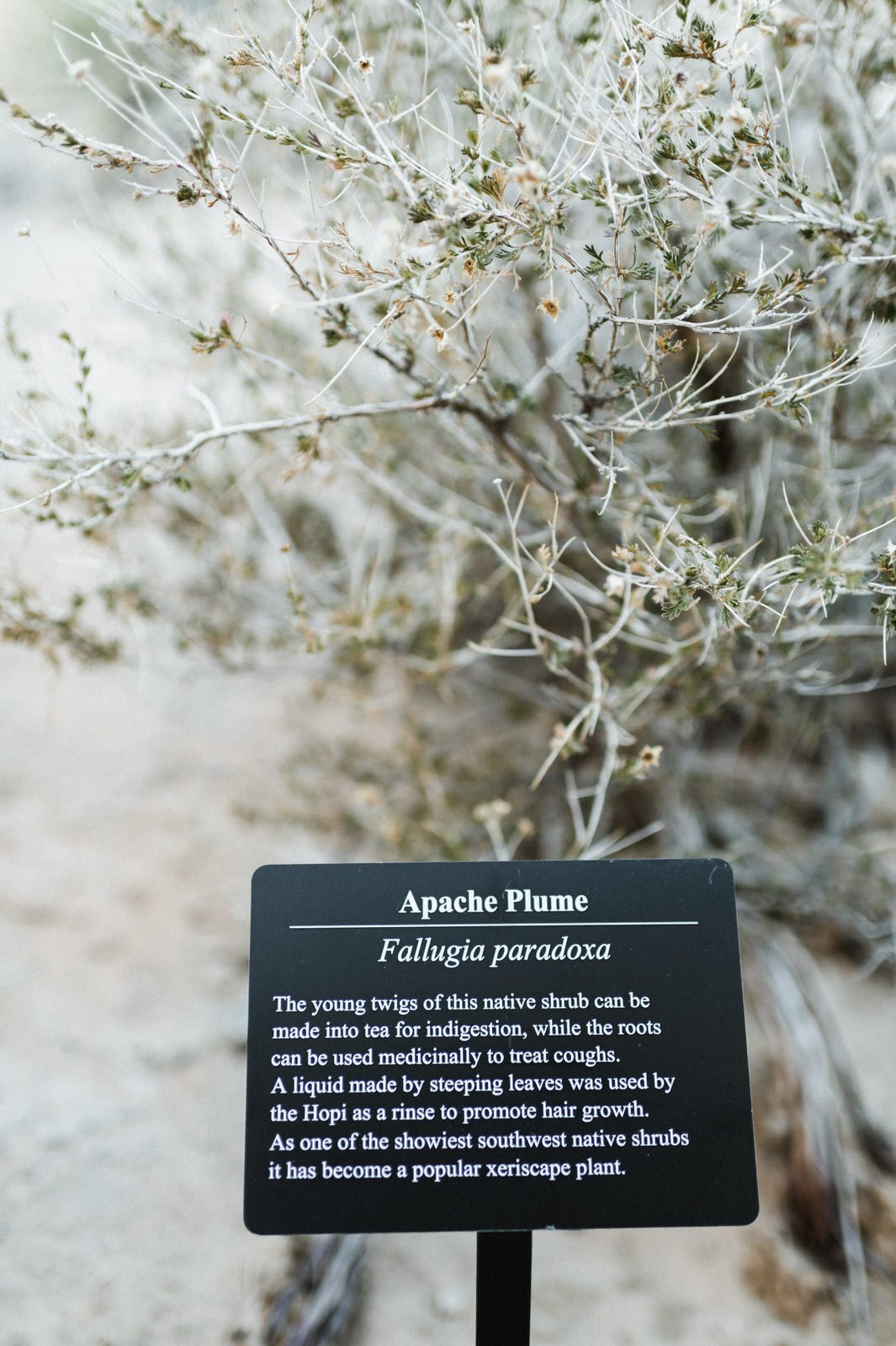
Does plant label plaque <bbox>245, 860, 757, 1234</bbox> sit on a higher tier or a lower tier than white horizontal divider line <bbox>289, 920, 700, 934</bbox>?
lower

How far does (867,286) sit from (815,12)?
1.83ft

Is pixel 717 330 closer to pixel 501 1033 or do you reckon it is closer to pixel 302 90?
pixel 302 90

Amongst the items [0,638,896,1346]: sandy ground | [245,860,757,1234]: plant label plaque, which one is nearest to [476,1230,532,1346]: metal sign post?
[245,860,757,1234]: plant label plaque

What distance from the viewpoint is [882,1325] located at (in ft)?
6.48

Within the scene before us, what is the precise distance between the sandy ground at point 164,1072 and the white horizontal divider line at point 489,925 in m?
0.86

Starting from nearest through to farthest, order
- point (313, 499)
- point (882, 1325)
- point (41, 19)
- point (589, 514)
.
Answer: point (882, 1325), point (589, 514), point (313, 499), point (41, 19)

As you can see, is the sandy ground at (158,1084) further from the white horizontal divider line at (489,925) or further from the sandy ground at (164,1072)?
the white horizontal divider line at (489,925)

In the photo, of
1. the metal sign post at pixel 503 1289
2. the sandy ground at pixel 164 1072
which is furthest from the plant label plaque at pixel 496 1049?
the sandy ground at pixel 164 1072

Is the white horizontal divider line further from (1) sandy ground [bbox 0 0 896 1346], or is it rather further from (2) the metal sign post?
(1) sandy ground [bbox 0 0 896 1346]

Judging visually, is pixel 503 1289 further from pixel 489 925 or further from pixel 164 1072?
pixel 164 1072

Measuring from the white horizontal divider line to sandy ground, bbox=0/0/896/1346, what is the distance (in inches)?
33.7

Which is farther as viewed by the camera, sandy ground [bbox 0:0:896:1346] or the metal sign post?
sandy ground [bbox 0:0:896:1346]

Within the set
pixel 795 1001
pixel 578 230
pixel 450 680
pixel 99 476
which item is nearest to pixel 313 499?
pixel 450 680

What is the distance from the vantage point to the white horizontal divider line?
1.54 m
